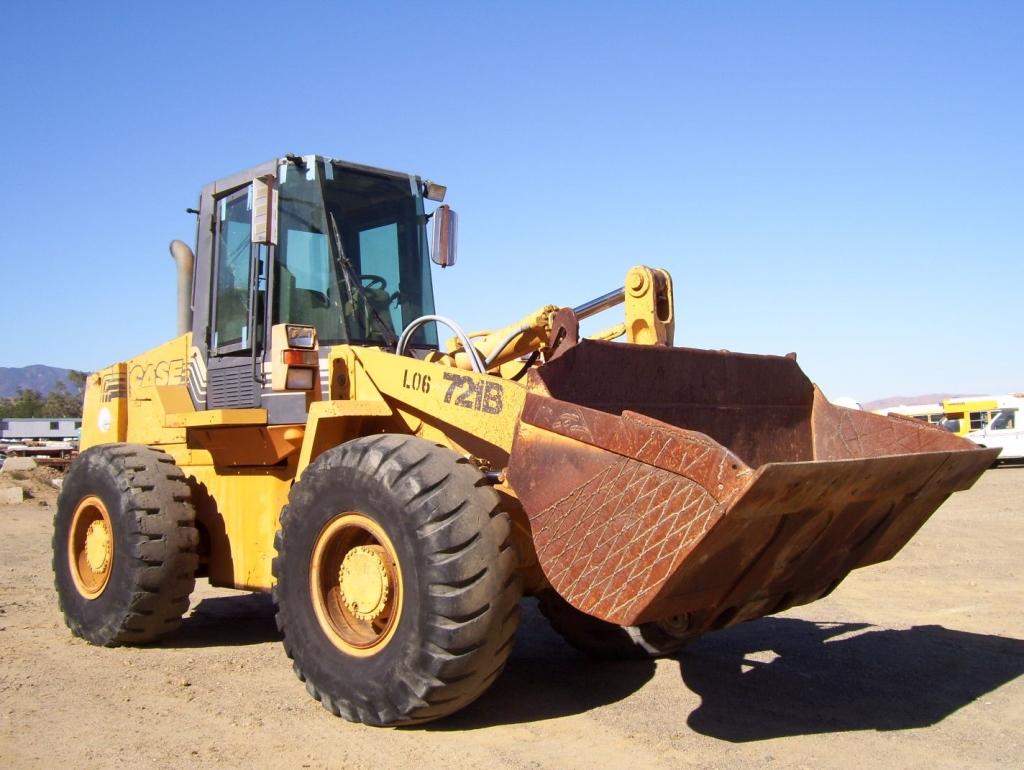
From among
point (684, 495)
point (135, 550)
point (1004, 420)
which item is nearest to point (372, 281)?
point (135, 550)

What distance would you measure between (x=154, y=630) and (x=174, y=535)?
24.3 inches

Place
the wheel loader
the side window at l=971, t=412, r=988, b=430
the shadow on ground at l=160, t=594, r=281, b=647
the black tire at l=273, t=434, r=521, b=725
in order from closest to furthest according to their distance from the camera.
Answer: the wheel loader, the black tire at l=273, t=434, r=521, b=725, the shadow on ground at l=160, t=594, r=281, b=647, the side window at l=971, t=412, r=988, b=430

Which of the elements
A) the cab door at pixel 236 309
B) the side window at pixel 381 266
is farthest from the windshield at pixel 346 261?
the cab door at pixel 236 309

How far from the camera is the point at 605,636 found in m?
5.96

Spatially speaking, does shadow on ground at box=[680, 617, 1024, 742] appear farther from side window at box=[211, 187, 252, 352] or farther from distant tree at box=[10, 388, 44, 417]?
distant tree at box=[10, 388, 44, 417]

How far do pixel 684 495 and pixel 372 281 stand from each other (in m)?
3.24

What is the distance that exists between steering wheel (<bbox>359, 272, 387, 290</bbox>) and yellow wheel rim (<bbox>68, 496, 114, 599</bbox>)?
2.17 m

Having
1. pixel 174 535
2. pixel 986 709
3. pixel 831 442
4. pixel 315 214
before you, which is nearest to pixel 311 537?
pixel 174 535

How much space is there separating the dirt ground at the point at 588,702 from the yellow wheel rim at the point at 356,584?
0.41 m

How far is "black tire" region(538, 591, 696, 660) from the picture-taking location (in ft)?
18.9

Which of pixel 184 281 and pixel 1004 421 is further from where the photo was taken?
pixel 1004 421

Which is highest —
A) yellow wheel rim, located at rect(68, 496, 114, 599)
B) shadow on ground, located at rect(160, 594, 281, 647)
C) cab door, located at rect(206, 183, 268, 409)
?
cab door, located at rect(206, 183, 268, 409)

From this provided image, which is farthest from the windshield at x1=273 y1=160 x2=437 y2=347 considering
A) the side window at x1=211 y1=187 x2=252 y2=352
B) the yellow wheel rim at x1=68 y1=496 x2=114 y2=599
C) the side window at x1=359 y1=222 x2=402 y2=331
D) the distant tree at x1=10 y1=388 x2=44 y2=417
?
the distant tree at x1=10 y1=388 x2=44 y2=417

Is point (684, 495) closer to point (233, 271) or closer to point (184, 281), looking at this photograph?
point (233, 271)
